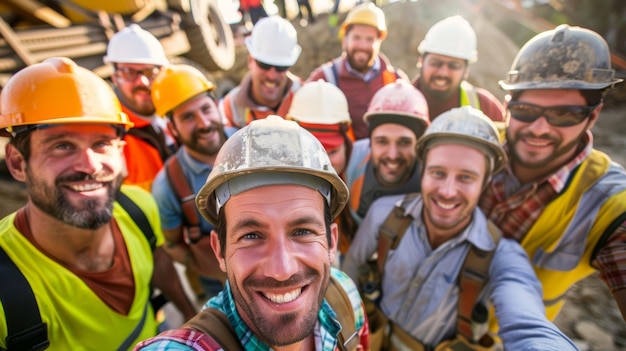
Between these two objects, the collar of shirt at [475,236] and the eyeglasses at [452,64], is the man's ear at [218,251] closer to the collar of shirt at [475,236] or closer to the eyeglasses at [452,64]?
the collar of shirt at [475,236]

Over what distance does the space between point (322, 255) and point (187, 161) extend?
2080 mm

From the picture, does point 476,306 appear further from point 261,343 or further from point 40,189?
point 40,189

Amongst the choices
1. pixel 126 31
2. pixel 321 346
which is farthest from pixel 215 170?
pixel 126 31

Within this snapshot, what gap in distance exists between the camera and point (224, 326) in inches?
55.8

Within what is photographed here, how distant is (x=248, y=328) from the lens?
1464mm

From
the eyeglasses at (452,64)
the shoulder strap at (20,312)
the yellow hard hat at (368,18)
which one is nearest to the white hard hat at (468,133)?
the eyeglasses at (452,64)

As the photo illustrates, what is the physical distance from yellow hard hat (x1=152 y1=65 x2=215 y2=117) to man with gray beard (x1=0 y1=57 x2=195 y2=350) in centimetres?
90

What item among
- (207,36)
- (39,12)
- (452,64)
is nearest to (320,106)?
(452,64)

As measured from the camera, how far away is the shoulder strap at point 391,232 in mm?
2441

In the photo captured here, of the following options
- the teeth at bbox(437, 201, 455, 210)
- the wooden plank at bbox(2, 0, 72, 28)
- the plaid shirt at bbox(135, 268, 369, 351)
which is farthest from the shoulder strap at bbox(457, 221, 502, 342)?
the wooden plank at bbox(2, 0, 72, 28)

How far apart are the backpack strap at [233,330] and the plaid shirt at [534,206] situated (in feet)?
4.97

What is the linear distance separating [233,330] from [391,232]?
1.39 meters

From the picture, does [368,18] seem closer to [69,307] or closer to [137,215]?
[137,215]

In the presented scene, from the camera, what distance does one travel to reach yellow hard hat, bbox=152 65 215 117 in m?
3.10
